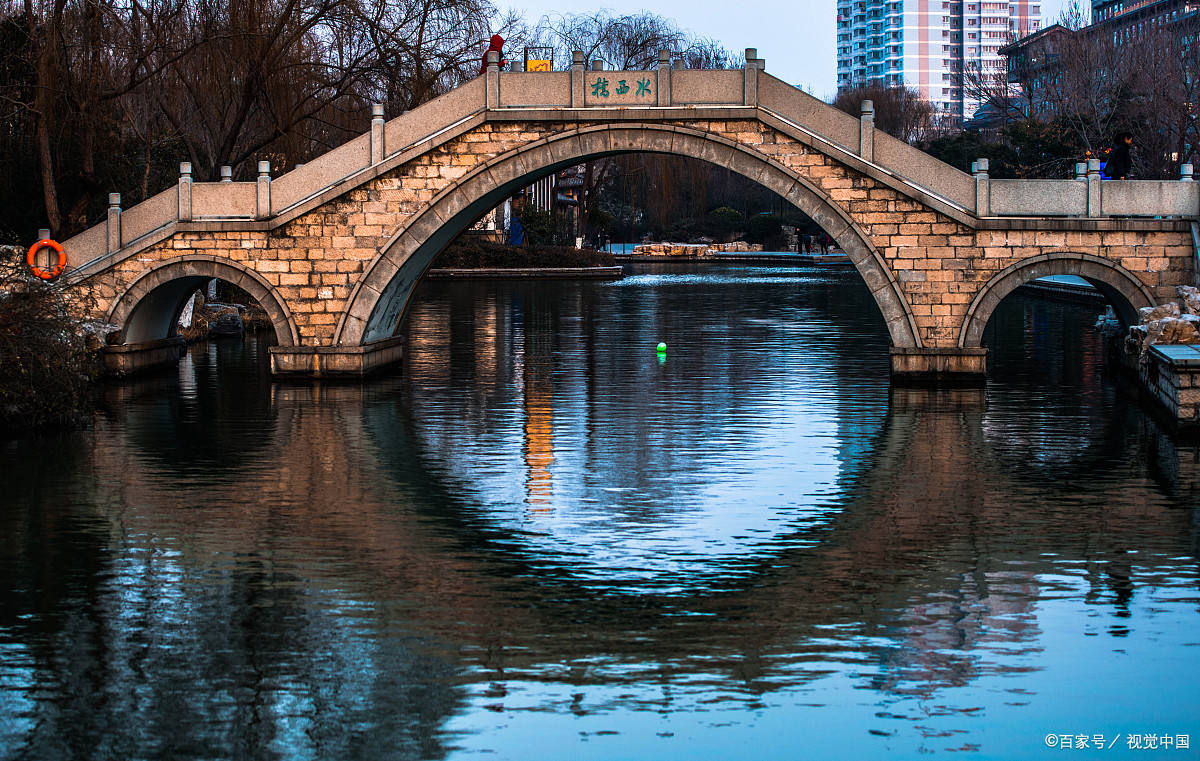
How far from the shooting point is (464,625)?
8.68m

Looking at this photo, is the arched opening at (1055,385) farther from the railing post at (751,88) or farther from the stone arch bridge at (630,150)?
the railing post at (751,88)

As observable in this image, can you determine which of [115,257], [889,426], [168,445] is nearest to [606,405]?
[889,426]

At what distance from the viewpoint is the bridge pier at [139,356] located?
21406 mm

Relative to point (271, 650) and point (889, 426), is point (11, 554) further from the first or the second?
point (889, 426)

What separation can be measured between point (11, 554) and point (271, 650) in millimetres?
3598

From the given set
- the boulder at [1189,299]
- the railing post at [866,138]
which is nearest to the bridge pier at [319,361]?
the railing post at [866,138]

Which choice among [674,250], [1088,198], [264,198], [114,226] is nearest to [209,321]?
[114,226]

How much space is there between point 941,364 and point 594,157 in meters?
6.41

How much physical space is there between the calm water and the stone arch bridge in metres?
1.83

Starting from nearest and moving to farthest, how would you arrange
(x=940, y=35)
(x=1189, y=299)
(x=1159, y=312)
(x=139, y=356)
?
(x=1159, y=312) → (x=1189, y=299) → (x=139, y=356) → (x=940, y=35)

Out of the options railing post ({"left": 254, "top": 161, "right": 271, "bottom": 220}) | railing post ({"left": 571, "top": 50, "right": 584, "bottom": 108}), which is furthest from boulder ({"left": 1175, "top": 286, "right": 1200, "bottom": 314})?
railing post ({"left": 254, "top": 161, "right": 271, "bottom": 220})

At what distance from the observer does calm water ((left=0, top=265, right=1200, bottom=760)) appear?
7152 mm

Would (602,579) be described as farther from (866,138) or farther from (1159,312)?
(1159,312)

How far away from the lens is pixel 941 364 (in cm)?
2019
